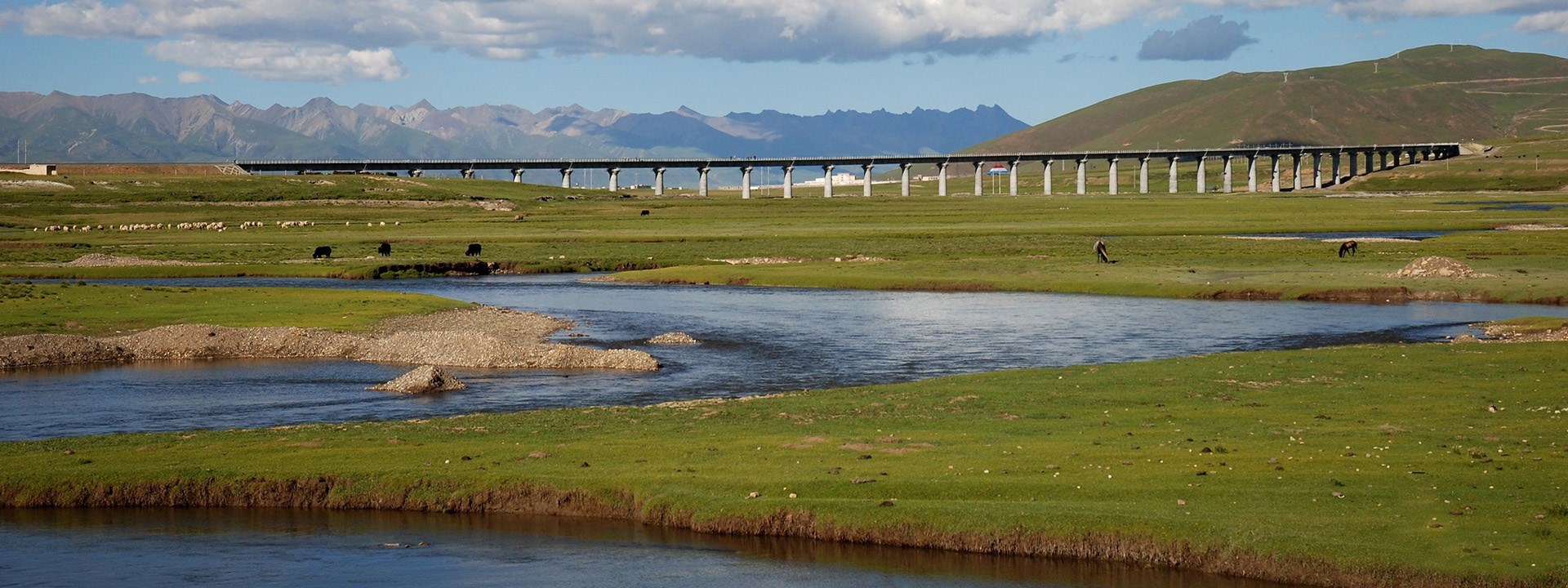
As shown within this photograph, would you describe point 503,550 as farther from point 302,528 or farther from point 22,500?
point 22,500

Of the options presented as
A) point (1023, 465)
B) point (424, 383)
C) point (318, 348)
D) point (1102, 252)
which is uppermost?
point (1102, 252)

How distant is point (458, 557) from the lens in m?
24.0

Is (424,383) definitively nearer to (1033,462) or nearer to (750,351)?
(750,351)

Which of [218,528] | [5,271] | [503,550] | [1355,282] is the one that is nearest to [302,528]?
[218,528]

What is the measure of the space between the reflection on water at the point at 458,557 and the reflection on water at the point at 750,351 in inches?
398

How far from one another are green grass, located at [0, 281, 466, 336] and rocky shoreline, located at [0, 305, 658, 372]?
2982 mm

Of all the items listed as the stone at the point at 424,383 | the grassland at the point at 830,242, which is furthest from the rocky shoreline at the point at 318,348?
the grassland at the point at 830,242

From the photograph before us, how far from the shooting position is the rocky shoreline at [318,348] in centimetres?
4734

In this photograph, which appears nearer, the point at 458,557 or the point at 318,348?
the point at 458,557

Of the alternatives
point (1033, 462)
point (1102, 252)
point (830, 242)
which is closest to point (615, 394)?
point (1033, 462)

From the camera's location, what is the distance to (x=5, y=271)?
3433 inches

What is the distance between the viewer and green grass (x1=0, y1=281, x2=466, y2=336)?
5512cm

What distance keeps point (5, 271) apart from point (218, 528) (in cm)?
7193

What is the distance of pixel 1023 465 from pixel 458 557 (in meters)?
10.3
